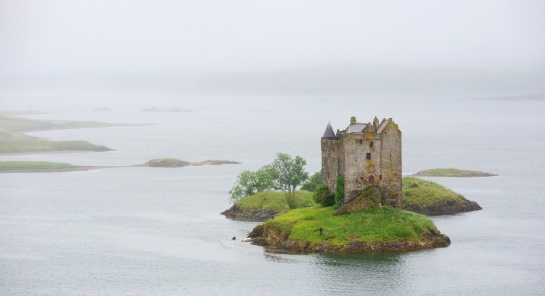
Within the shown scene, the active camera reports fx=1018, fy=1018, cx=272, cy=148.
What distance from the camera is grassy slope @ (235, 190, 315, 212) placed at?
5723 inches

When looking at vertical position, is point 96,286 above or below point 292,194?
below

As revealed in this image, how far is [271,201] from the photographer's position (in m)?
148

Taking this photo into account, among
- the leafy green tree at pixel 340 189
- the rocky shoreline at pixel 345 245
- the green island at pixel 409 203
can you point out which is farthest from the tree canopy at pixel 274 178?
the leafy green tree at pixel 340 189

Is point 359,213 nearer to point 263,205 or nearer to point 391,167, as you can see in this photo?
point 391,167

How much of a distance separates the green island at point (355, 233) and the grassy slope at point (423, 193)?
28776 mm

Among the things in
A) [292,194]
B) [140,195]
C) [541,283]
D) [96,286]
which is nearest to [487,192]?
[292,194]

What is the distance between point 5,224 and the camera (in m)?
146

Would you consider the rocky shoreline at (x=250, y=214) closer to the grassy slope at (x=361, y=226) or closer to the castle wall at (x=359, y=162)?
the grassy slope at (x=361, y=226)

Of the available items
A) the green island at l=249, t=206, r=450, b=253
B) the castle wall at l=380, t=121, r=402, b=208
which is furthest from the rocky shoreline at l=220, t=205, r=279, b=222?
the castle wall at l=380, t=121, r=402, b=208

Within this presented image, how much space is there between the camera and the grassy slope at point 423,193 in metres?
150

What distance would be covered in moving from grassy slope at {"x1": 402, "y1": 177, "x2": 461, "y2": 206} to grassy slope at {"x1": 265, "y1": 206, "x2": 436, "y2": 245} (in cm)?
2878

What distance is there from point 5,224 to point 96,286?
4732cm

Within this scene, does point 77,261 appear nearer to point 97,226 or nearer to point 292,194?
point 97,226

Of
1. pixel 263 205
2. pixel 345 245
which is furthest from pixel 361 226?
pixel 263 205
